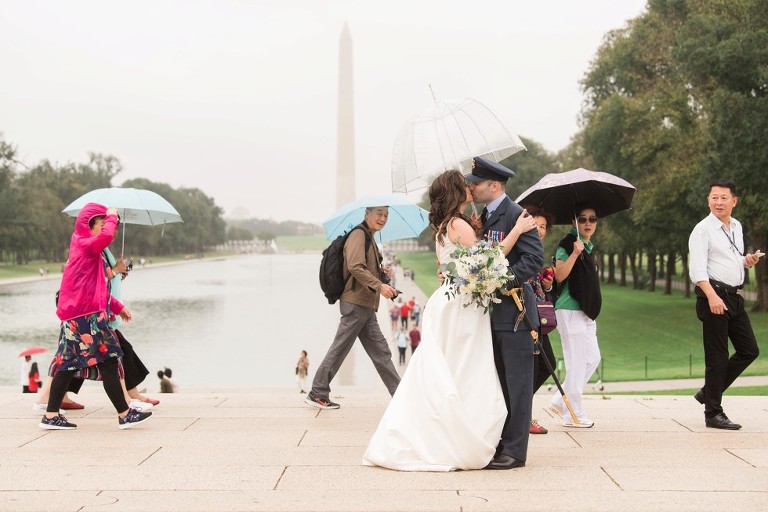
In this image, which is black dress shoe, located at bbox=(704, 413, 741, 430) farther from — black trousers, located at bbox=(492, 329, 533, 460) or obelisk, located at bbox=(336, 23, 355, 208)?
obelisk, located at bbox=(336, 23, 355, 208)

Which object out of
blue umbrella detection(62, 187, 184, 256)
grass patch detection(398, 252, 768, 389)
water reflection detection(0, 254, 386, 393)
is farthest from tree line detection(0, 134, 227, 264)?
blue umbrella detection(62, 187, 184, 256)

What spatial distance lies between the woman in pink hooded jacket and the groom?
314cm

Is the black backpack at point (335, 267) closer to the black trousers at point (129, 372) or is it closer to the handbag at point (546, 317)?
the black trousers at point (129, 372)

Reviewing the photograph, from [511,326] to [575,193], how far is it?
1.84 m

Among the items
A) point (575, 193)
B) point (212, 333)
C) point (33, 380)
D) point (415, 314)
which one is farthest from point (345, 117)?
point (575, 193)

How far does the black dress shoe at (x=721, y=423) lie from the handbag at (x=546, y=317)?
5.67 feet

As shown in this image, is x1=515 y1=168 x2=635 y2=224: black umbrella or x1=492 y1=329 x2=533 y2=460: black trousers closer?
x1=492 y1=329 x2=533 y2=460: black trousers

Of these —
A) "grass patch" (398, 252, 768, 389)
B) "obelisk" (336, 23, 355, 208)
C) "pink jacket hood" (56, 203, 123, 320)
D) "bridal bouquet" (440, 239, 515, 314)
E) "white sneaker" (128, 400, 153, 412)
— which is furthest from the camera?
"obelisk" (336, 23, 355, 208)

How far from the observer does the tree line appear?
79875 millimetres

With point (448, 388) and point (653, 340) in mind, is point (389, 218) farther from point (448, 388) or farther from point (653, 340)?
point (653, 340)

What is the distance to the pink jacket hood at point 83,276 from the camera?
Result: 718cm

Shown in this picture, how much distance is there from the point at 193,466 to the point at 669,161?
31.2 m

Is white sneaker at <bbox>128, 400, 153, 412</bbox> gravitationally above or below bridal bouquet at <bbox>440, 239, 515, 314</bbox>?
below

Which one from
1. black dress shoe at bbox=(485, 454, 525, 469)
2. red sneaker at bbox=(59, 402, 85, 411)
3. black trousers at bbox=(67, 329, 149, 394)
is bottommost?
red sneaker at bbox=(59, 402, 85, 411)
